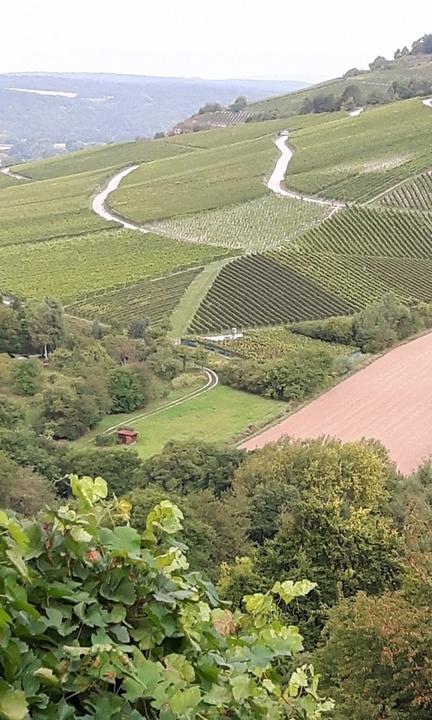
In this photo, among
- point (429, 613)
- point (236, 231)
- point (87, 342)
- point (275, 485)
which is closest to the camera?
point (429, 613)

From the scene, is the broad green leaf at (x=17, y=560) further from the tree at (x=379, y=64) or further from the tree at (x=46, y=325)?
the tree at (x=379, y=64)

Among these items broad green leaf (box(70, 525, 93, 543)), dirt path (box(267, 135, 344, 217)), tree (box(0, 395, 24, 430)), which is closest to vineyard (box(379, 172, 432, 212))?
dirt path (box(267, 135, 344, 217))

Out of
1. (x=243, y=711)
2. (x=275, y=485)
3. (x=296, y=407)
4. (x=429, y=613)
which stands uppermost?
(x=243, y=711)

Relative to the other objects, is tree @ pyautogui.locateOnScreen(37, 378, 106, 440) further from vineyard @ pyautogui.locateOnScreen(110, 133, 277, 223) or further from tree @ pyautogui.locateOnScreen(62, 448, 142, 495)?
vineyard @ pyautogui.locateOnScreen(110, 133, 277, 223)

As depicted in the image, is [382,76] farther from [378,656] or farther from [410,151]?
[378,656]

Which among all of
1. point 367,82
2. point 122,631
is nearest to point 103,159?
point 367,82

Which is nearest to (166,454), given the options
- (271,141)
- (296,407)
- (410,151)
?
(296,407)

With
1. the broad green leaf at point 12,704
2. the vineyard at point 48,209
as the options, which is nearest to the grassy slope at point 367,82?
the vineyard at point 48,209
